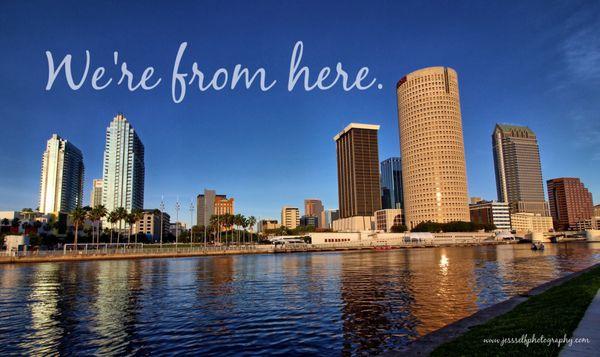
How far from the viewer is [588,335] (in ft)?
47.1

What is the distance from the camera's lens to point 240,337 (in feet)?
74.0

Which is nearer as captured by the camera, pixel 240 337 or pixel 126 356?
pixel 126 356

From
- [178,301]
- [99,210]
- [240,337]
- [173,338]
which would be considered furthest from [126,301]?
[99,210]

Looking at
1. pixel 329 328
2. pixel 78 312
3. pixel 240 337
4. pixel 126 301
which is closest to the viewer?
pixel 240 337

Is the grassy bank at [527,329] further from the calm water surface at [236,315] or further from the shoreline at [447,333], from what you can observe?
the calm water surface at [236,315]

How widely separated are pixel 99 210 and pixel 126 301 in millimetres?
133317

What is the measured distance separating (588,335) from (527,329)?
2.15 m

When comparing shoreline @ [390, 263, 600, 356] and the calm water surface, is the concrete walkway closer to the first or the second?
→ shoreline @ [390, 263, 600, 356]

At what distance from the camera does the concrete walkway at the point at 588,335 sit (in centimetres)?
1245

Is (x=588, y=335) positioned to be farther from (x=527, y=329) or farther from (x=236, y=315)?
(x=236, y=315)

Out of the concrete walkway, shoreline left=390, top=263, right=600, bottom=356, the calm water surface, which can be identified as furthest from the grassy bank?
the calm water surface

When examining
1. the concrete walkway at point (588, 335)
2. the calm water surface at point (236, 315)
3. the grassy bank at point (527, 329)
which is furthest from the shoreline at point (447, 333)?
the concrete walkway at point (588, 335)

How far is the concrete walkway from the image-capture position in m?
12.4

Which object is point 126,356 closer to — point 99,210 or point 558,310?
point 558,310
